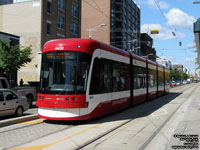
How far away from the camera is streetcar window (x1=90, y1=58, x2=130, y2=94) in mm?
10125

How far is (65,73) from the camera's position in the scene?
31.1 ft

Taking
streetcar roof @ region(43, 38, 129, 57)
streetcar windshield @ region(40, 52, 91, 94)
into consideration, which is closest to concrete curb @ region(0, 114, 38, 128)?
streetcar windshield @ region(40, 52, 91, 94)

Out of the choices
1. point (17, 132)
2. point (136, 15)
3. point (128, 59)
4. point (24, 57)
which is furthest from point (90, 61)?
point (136, 15)

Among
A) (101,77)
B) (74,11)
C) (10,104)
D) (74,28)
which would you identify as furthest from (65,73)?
(74,11)

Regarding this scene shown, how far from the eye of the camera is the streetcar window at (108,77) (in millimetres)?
10125

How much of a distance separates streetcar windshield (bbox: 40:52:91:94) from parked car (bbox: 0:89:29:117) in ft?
6.68

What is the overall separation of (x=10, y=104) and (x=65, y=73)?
10.8 ft

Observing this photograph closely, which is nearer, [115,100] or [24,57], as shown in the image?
[115,100]

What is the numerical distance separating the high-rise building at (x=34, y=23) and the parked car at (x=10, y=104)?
2274 centimetres

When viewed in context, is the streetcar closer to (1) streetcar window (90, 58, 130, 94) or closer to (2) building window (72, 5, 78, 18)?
(1) streetcar window (90, 58, 130, 94)

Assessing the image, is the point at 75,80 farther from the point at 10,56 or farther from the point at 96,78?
the point at 10,56

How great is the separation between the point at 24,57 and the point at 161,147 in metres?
20.2

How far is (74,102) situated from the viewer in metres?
9.23

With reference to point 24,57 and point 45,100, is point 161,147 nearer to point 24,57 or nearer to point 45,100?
point 45,100
